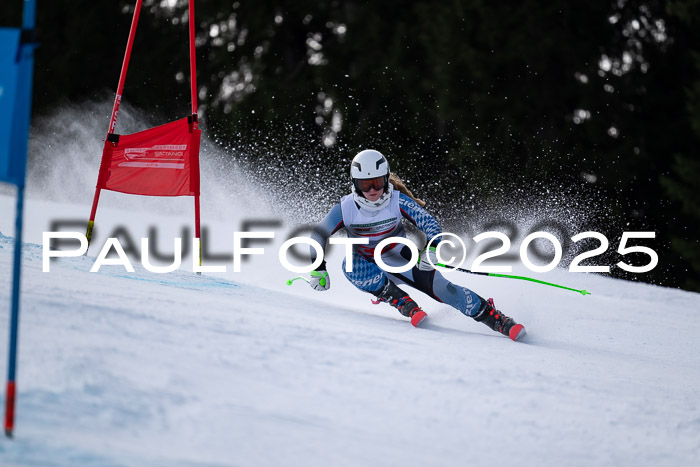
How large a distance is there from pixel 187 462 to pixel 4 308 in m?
1.45

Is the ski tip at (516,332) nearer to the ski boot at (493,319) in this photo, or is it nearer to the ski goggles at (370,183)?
the ski boot at (493,319)

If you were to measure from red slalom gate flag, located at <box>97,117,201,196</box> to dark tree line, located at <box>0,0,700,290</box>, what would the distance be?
33.1 ft

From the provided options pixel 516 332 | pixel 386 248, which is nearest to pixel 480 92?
pixel 386 248

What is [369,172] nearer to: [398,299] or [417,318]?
[398,299]

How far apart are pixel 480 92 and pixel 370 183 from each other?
12.5m

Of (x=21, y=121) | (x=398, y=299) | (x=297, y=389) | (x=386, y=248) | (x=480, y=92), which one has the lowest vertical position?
(x=297, y=389)

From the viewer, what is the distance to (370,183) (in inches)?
202

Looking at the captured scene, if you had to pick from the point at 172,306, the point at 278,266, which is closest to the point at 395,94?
the point at 278,266

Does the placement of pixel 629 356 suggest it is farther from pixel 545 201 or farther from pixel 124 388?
pixel 545 201

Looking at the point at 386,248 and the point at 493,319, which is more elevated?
the point at 386,248

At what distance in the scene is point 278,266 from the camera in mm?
7949

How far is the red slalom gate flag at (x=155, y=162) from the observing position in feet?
19.6

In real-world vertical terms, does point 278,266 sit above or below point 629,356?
above

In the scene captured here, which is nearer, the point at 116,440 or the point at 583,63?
the point at 116,440
